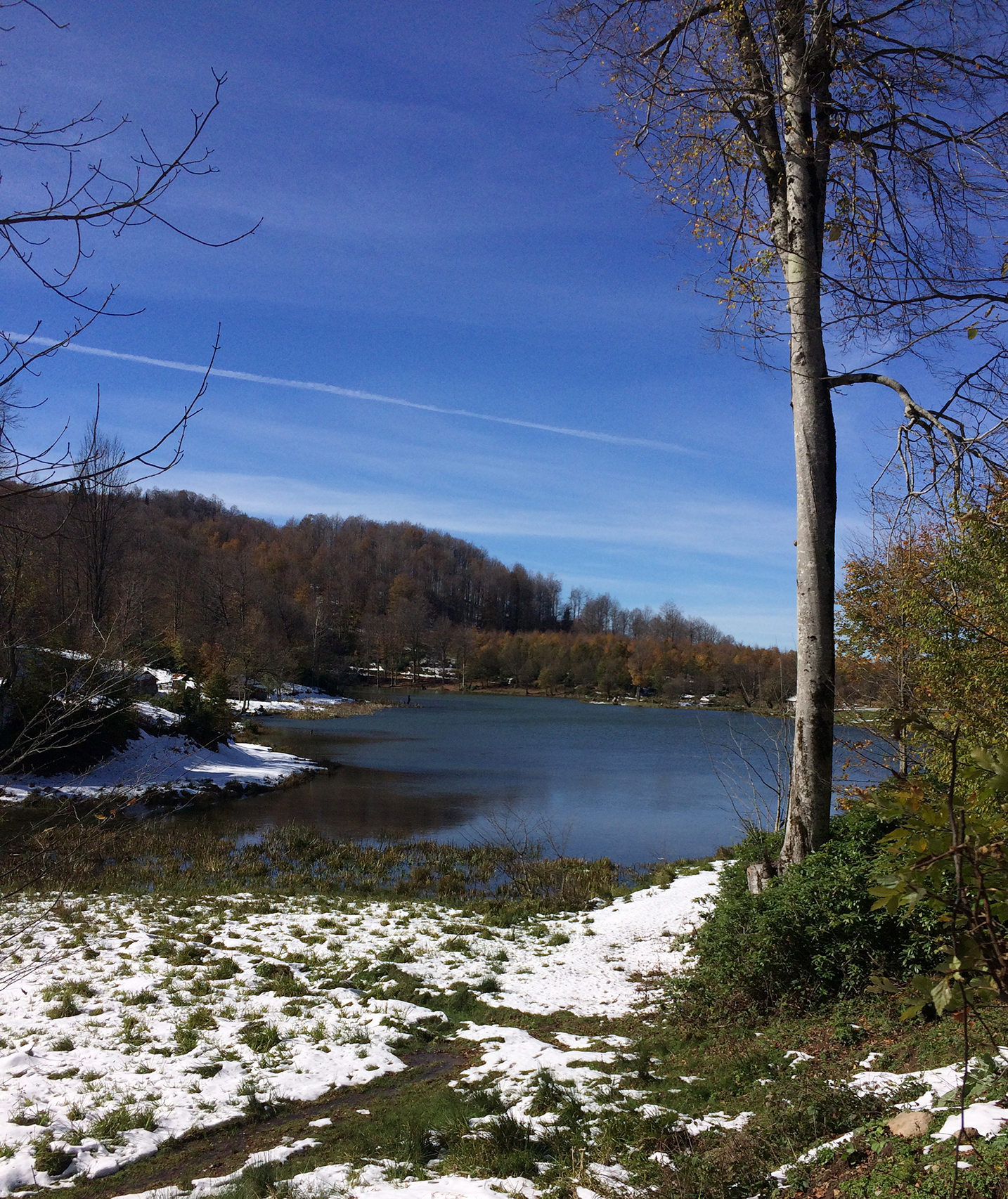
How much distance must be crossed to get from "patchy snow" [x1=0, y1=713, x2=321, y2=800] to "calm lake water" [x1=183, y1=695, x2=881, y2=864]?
1491 millimetres

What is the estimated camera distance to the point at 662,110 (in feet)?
20.3

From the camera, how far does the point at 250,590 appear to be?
60.8 m

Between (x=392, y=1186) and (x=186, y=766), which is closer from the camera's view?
(x=392, y=1186)

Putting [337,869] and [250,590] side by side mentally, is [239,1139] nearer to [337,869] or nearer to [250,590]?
[337,869]

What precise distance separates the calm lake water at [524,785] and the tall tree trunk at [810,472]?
1.83 metres

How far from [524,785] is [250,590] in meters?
42.7

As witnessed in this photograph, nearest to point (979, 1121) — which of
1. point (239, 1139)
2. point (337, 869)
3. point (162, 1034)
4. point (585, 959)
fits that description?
point (239, 1139)

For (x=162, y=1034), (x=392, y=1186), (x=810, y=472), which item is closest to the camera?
(x=392, y=1186)

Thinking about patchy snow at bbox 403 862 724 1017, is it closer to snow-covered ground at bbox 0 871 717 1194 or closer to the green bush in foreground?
snow-covered ground at bbox 0 871 717 1194

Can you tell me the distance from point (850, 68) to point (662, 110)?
1.37 metres

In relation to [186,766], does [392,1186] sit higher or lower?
higher

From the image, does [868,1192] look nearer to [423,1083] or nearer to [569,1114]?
[569,1114]

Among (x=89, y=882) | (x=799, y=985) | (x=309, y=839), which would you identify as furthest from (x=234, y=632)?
(x=799, y=985)

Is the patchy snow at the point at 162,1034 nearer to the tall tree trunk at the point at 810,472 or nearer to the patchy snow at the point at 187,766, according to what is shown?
the tall tree trunk at the point at 810,472
